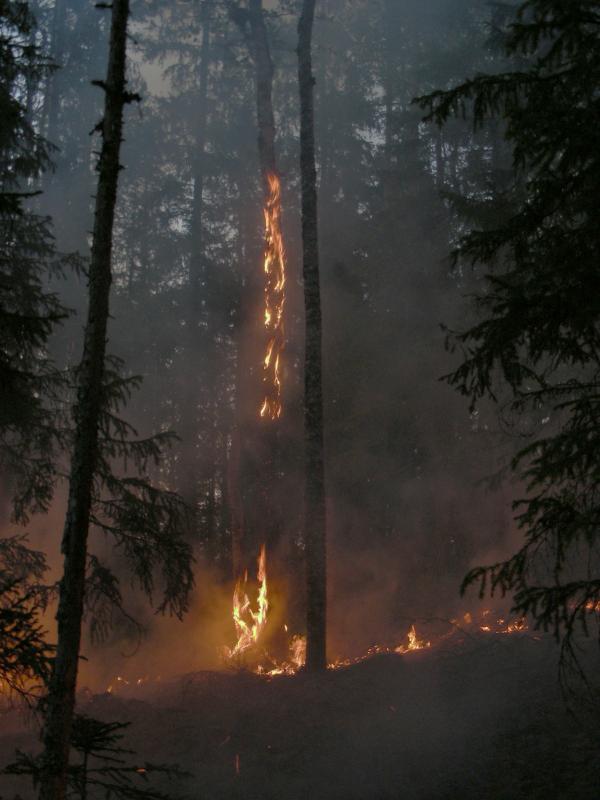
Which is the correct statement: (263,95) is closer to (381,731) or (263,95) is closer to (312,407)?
(312,407)

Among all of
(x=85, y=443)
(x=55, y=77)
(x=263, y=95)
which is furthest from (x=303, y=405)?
(x=55, y=77)

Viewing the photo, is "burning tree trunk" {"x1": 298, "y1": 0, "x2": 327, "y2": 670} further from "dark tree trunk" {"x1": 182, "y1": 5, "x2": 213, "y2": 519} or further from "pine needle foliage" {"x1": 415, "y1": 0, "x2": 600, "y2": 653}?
"dark tree trunk" {"x1": 182, "y1": 5, "x2": 213, "y2": 519}

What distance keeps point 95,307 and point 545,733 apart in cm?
765

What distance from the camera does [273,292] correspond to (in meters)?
16.9

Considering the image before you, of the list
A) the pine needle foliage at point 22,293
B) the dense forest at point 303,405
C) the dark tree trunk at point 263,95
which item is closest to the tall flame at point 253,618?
the dense forest at point 303,405

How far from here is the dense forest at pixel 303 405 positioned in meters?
6.38

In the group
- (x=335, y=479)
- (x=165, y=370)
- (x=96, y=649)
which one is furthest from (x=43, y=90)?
(x=96, y=649)

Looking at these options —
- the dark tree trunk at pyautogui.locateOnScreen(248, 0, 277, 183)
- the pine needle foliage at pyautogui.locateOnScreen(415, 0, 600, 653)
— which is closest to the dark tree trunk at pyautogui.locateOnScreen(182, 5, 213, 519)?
the dark tree trunk at pyautogui.locateOnScreen(248, 0, 277, 183)

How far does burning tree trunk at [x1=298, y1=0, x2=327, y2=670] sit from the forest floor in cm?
106

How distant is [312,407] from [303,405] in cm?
707

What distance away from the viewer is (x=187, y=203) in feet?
86.0

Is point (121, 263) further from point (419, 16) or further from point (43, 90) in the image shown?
point (419, 16)

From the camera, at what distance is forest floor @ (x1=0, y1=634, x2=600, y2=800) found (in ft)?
27.2

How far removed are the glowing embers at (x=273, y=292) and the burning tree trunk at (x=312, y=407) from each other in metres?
2.07
